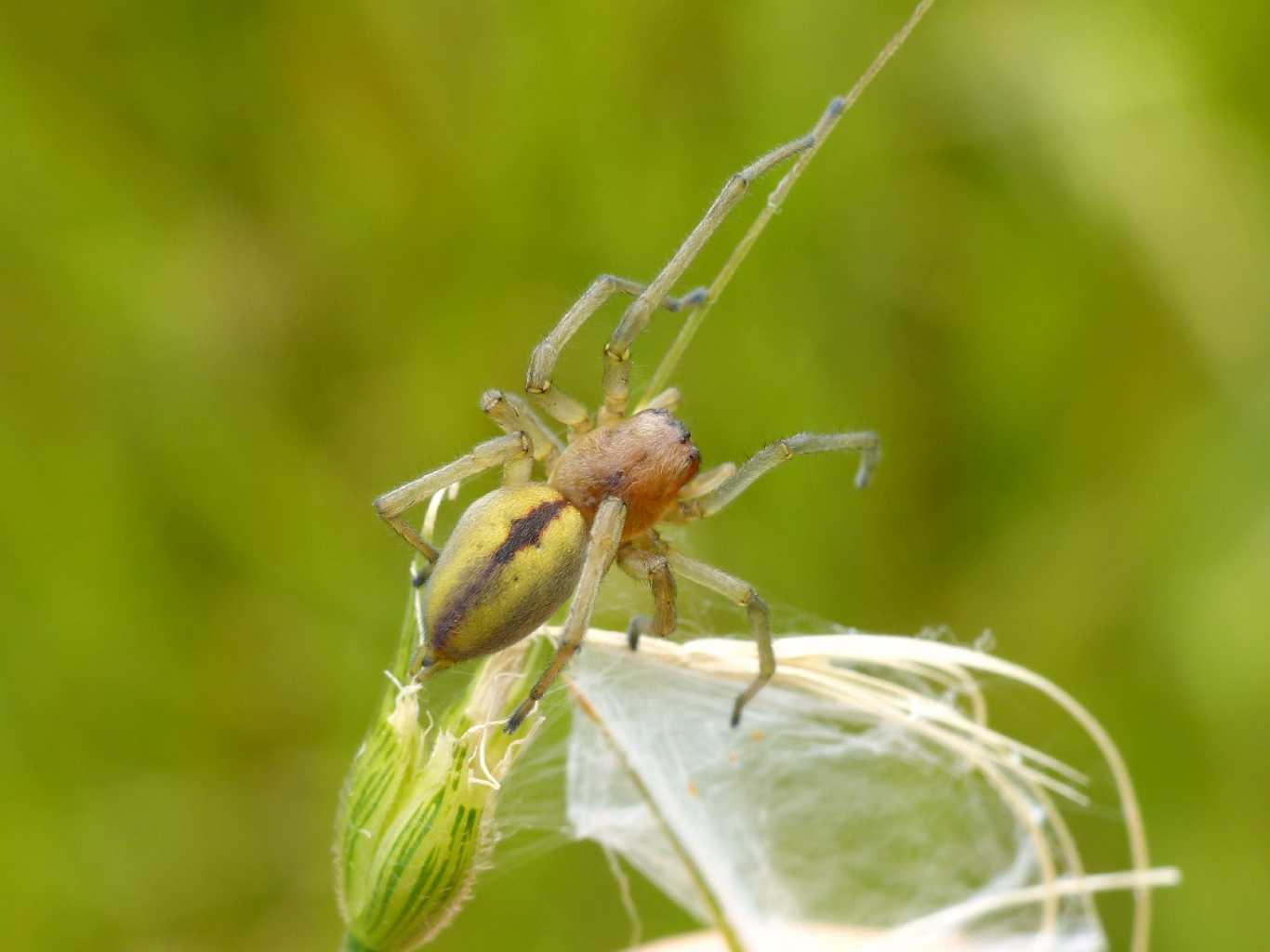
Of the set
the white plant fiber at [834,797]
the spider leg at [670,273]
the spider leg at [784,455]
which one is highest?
the spider leg at [670,273]

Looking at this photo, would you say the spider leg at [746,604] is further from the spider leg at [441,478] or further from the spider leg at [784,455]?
the spider leg at [441,478]

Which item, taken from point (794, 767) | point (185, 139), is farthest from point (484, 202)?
point (794, 767)

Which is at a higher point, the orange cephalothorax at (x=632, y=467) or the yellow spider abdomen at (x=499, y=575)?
the orange cephalothorax at (x=632, y=467)

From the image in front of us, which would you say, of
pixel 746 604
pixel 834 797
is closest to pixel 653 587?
pixel 746 604

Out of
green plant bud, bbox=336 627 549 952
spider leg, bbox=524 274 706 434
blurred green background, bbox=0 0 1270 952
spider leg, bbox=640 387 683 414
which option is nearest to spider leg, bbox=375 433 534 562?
spider leg, bbox=524 274 706 434

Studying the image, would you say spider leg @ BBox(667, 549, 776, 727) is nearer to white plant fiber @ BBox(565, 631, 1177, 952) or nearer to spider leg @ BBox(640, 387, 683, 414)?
white plant fiber @ BBox(565, 631, 1177, 952)

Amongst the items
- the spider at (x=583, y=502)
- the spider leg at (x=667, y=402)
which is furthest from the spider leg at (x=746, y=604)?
the spider leg at (x=667, y=402)
